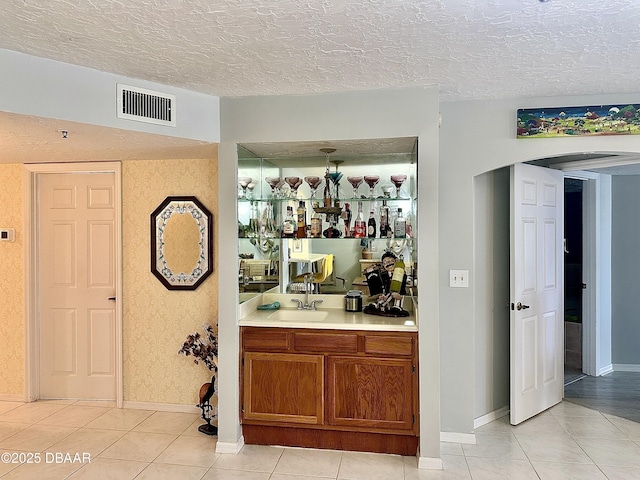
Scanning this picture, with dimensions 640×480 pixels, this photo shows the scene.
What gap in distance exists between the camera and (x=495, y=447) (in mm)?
3223

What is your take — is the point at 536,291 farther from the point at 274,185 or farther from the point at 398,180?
the point at 274,185

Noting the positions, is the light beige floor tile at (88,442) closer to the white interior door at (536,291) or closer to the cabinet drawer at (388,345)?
the cabinet drawer at (388,345)

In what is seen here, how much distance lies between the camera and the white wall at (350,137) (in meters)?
3.02

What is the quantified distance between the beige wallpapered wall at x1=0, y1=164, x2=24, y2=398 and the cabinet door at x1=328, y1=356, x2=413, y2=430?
2864 millimetres

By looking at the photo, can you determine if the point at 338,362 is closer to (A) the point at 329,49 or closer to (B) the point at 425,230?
(B) the point at 425,230

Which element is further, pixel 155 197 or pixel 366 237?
pixel 155 197

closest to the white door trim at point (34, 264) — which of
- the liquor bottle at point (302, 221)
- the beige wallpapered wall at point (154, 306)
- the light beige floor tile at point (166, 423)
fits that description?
the beige wallpapered wall at point (154, 306)

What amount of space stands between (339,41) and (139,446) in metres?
2.95

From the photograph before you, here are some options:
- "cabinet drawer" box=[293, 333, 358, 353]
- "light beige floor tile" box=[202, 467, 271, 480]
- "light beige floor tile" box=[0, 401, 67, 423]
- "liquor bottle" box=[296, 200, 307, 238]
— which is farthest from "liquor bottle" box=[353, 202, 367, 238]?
"light beige floor tile" box=[0, 401, 67, 423]

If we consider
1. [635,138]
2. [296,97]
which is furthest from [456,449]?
[296,97]

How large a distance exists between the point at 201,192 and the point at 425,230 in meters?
1.91

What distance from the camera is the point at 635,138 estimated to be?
3.16 m

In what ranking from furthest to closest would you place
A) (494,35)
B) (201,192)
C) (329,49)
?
1. (201,192)
2. (329,49)
3. (494,35)

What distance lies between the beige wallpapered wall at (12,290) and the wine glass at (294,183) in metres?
2.41
